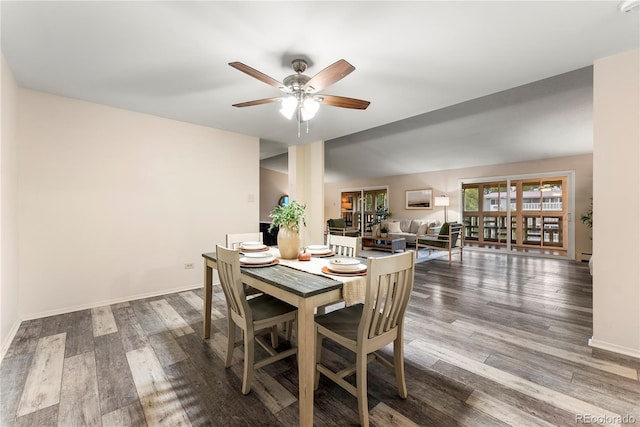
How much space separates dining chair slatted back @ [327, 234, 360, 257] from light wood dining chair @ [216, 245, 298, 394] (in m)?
0.88

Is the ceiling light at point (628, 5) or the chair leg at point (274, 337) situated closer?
the ceiling light at point (628, 5)

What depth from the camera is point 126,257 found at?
3334mm

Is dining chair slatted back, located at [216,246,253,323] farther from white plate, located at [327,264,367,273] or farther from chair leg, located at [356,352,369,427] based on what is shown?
chair leg, located at [356,352,369,427]

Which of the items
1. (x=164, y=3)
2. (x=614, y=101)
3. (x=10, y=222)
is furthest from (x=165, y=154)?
(x=614, y=101)

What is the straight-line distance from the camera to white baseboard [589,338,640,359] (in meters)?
2.08

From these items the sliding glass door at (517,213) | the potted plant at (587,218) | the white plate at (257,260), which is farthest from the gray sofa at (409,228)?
the white plate at (257,260)

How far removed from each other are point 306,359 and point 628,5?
8.95 feet

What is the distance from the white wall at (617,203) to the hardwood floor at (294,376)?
0.81 ft

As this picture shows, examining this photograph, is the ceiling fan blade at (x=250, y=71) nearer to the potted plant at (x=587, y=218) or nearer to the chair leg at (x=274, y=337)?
the chair leg at (x=274, y=337)

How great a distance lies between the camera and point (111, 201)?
324 centimetres

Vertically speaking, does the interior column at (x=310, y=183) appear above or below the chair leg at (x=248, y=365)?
above

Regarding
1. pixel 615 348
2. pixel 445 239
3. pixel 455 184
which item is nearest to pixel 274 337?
pixel 615 348

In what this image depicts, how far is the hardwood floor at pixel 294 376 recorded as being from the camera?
1.51 metres

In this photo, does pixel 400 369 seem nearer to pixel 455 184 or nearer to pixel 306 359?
pixel 306 359
